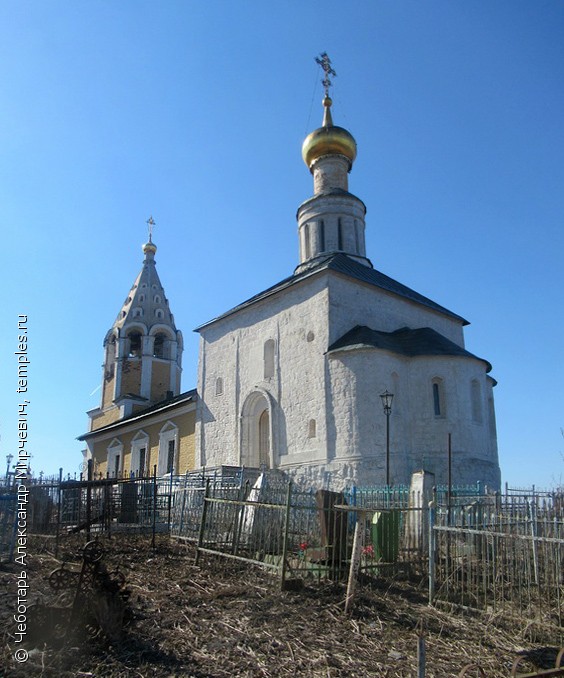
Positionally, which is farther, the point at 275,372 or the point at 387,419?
the point at 275,372

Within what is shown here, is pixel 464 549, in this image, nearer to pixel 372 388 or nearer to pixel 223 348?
pixel 372 388

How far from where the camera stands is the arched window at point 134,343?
110ft

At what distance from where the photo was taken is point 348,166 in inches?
1020

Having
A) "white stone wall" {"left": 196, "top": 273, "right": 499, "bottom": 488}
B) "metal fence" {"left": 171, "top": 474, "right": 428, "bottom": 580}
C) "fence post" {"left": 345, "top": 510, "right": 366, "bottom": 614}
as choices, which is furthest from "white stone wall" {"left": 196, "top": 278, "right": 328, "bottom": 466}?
"fence post" {"left": 345, "top": 510, "right": 366, "bottom": 614}

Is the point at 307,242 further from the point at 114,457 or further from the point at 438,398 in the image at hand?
the point at 114,457

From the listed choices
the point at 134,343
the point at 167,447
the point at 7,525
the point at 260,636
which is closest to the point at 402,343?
the point at 167,447

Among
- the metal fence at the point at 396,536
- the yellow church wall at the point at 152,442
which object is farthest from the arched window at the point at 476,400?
the yellow church wall at the point at 152,442

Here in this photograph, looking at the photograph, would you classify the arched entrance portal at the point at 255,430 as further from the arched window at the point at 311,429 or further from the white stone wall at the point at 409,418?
the white stone wall at the point at 409,418

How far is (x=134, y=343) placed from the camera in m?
33.9

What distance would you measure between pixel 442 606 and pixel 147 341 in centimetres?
2768

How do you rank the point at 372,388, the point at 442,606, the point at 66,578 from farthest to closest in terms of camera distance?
the point at 372,388 → the point at 442,606 → the point at 66,578

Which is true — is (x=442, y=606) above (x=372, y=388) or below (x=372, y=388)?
below

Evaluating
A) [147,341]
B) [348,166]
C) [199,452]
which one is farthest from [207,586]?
[147,341]

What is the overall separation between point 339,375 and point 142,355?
1771 cm
